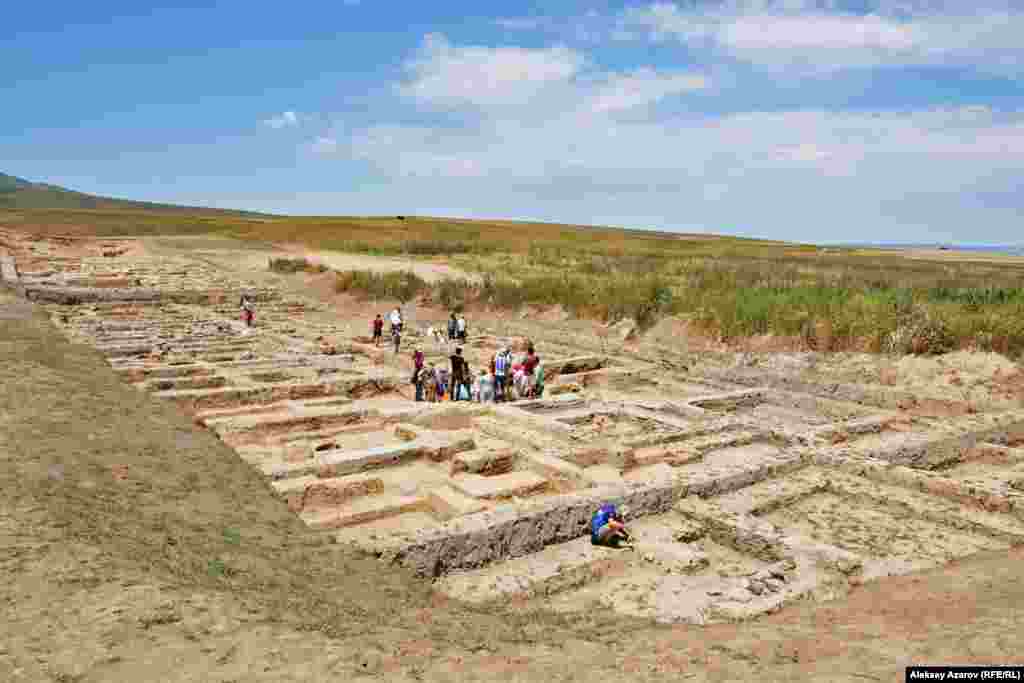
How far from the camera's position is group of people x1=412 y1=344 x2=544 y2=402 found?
38.8 feet

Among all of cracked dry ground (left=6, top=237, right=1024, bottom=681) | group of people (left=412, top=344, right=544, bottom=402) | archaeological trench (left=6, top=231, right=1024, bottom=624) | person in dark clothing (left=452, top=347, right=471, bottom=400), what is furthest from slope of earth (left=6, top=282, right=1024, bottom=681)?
group of people (left=412, top=344, right=544, bottom=402)

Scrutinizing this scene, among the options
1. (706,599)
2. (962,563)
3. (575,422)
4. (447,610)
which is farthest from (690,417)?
(447,610)

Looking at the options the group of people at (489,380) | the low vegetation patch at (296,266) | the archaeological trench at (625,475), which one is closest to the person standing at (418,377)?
the group of people at (489,380)

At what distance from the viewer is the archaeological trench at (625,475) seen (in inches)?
235

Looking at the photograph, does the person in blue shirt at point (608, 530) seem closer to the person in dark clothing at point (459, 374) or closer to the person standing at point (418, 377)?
the person in dark clothing at point (459, 374)

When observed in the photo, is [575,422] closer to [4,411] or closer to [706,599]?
[706,599]

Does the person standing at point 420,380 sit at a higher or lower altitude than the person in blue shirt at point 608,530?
higher

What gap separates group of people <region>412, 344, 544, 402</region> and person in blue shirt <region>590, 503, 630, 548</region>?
205 inches

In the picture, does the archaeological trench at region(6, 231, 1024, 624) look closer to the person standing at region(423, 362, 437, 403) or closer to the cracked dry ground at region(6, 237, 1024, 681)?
the cracked dry ground at region(6, 237, 1024, 681)

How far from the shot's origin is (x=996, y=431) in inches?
404

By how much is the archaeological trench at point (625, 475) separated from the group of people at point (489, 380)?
0.71m

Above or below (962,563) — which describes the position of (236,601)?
above

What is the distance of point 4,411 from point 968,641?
8610mm

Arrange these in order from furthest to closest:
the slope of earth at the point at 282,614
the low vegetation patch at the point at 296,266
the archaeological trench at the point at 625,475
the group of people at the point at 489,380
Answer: the low vegetation patch at the point at 296,266, the group of people at the point at 489,380, the archaeological trench at the point at 625,475, the slope of earth at the point at 282,614
